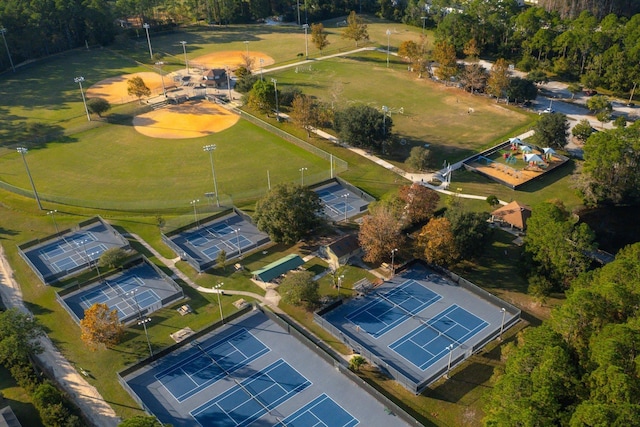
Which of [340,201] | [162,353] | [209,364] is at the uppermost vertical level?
Result: [340,201]

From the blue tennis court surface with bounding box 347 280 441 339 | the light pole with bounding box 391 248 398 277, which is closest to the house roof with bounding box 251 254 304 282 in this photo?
the blue tennis court surface with bounding box 347 280 441 339

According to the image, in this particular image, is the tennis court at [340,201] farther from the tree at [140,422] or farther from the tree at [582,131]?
the tree at [582,131]

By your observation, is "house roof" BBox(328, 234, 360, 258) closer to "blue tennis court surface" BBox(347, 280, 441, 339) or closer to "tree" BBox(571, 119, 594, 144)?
"blue tennis court surface" BBox(347, 280, 441, 339)

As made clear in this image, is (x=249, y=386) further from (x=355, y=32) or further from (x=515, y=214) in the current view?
(x=355, y=32)

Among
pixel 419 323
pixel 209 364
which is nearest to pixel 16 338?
pixel 209 364

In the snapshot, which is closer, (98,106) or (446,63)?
(98,106)

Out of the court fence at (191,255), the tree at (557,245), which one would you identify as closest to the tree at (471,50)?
the tree at (557,245)
